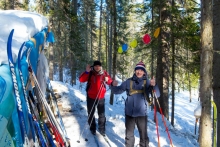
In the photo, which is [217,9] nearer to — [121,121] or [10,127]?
[121,121]

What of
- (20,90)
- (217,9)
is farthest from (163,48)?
(20,90)

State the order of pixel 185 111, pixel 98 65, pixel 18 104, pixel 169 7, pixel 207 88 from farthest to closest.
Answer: pixel 185 111
pixel 169 7
pixel 98 65
pixel 207 88
pixel 18 104

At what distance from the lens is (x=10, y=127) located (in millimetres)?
2113

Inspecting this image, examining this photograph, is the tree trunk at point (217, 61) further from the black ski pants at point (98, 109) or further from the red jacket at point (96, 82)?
the black ski pants at point (98, 109)

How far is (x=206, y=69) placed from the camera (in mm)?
4254

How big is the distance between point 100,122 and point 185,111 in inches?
866

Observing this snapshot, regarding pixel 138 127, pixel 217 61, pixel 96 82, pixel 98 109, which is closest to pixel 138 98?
pixel 138 127

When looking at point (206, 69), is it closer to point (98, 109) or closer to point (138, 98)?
point (138, 98)

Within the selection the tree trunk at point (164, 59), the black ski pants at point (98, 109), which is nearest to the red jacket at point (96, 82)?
the black ski pants at point (98, 109)

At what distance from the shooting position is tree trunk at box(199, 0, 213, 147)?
4.20 m

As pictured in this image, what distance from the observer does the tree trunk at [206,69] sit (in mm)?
4195

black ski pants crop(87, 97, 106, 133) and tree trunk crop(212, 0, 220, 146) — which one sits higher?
tree trunk crop(212, 0, 220, 146)

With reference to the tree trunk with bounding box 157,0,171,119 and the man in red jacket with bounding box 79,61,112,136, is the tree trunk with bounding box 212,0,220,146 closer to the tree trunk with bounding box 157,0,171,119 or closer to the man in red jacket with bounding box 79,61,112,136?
the man in red jacket with bounding box 79,61,112,136

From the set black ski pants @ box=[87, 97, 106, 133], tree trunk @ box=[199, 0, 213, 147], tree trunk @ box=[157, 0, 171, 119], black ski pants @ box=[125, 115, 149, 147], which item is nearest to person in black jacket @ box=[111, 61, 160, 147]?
black ski pants @ box=[125, 115, 149, 147]
